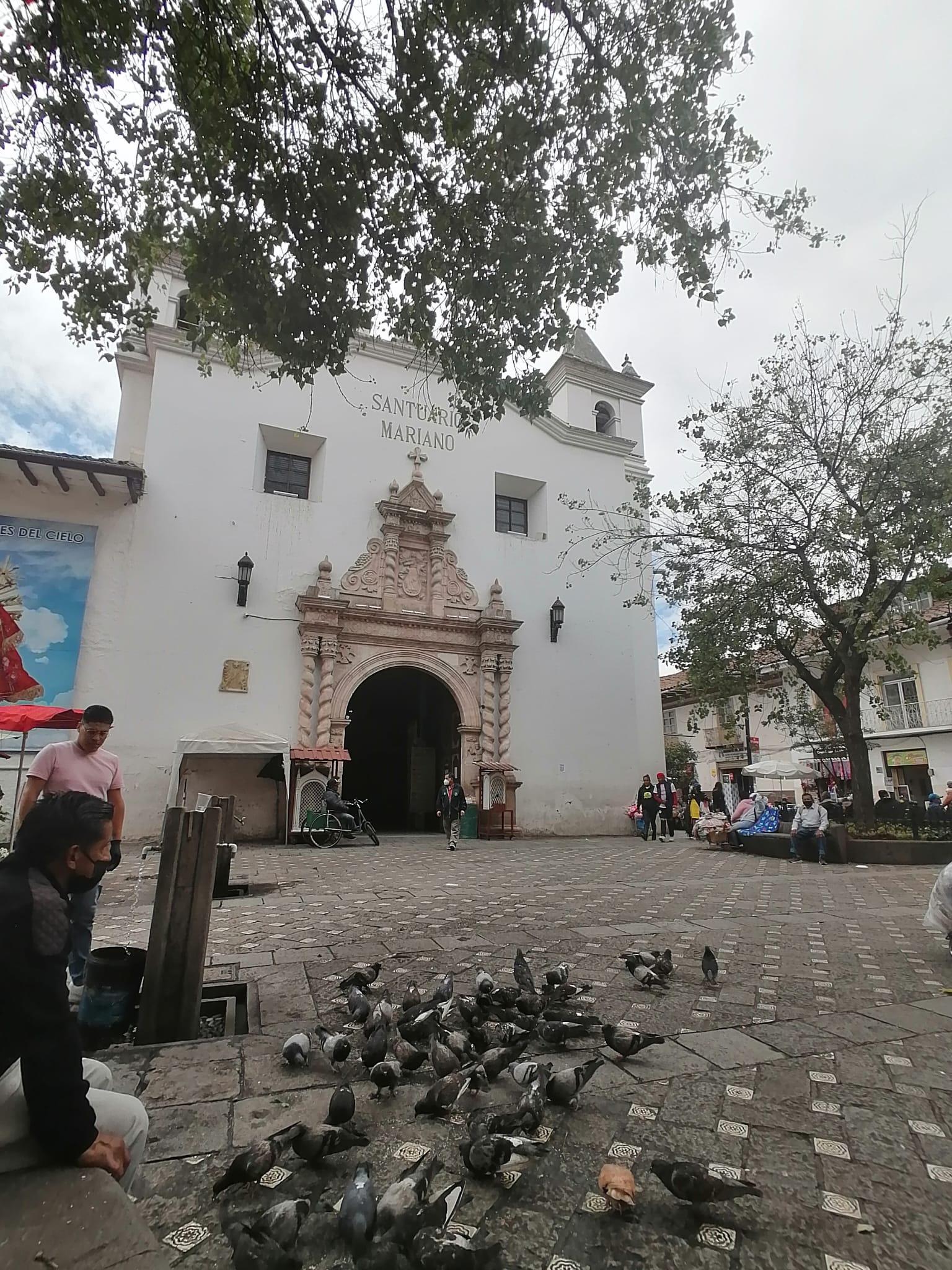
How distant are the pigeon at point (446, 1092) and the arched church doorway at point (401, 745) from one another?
12820 millimetres

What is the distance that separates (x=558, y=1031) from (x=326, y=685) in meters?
11.4

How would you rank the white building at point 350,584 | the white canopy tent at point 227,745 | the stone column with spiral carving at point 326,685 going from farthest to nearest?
the stone column with spiral carving at point 326,685, the white building at point 350,584, the white canopy tent at point 227,745

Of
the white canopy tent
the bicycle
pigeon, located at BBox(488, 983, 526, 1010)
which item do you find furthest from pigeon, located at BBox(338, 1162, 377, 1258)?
the white canopy tent

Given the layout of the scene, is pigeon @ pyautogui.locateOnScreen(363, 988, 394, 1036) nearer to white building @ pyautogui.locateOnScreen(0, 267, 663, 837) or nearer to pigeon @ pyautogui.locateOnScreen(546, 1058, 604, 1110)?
pigeon @ pyautogui.locateOnScreen(546, 1058, 604, 1110)

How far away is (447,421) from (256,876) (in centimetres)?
1228

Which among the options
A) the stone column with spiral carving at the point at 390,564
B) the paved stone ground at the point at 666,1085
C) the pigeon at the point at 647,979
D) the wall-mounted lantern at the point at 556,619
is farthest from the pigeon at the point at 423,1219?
the wall-mounted lantern at the point at 556,619

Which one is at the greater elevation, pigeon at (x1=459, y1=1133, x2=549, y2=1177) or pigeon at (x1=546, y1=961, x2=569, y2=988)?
pigeon at (x1=546, y1=961, x2=569, y2=988)

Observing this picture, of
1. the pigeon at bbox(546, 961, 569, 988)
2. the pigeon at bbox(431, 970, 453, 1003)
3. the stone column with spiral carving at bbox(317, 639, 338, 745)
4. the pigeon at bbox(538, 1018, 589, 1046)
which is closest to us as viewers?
the pigeon at bbox(538, 1018, 589, 1046)

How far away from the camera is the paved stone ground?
1.57 meters

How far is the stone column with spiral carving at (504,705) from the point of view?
15.0 meters

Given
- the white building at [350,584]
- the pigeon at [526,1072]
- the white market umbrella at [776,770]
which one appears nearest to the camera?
the pigeon at [526,1072]

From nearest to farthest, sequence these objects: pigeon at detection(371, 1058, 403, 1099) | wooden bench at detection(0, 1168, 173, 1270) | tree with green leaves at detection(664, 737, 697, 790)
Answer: wooden bench at detection(0, 1168, 173, 1270) < pigeon at detection(371, 1058, 403, 1099) < tree with green leaves at detection(664, 737, 697, 790)

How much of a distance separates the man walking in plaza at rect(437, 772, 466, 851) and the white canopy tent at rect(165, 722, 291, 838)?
10.2ft

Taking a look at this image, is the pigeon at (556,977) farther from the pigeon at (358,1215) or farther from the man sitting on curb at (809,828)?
the man sitting on curb at (809,828)
